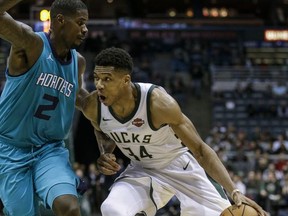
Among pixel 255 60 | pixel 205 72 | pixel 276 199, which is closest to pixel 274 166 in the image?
pixel 276 199

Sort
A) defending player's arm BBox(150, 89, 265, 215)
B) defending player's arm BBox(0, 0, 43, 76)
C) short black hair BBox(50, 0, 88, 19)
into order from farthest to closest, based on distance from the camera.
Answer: defending player's arm BBox(150, 89, 265, 215) → short black hair BBox(50, 0, 88, 19) → defending player's arm BBox(0, 0, 43, 76)

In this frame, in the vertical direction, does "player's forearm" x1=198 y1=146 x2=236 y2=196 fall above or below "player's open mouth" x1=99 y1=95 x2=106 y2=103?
below

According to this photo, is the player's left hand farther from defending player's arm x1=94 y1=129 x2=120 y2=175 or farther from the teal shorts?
the teal shorts

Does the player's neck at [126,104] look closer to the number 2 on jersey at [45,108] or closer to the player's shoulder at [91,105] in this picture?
the player's shoulder at [91,105]

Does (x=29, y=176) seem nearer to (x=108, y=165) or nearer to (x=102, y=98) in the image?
(x=108, y=165)

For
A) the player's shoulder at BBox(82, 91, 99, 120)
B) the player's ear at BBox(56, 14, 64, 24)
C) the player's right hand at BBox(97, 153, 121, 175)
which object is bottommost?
the player's right hand at BBox(97, 153, 121, 175)

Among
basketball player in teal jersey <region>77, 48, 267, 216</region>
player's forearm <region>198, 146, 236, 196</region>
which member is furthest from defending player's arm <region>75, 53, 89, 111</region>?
player's forearm <region>198, 146, 236, 196</region>

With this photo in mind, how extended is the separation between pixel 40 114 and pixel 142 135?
0.90 metres

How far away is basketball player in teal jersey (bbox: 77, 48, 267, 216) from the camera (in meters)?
5.04

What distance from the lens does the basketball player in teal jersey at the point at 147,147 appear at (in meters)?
5.04

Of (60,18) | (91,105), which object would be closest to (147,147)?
(91,105)

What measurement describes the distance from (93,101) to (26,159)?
0.86 m

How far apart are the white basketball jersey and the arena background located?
4294 millimetres

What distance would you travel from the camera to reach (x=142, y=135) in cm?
527
